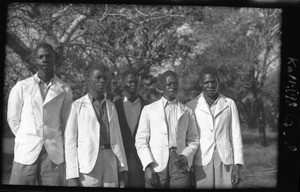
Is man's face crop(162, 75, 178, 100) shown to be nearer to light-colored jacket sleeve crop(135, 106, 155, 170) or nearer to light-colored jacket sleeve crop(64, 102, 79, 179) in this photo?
light-colored jacket sleeve crop(135, 106, 155, 170)

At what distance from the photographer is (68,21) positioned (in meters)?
4.84

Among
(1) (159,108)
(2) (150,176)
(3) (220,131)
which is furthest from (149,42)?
(2) (150,176)

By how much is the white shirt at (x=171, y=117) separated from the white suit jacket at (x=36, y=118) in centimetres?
106

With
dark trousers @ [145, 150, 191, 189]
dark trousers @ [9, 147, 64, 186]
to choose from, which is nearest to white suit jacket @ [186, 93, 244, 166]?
dark trousers @ [145, 150, 191, 189]

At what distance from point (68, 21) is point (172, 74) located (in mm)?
1288

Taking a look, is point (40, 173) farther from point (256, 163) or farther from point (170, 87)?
point (256, 163)

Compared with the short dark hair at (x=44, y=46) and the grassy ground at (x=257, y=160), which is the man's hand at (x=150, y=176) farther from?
the short dark hair at (x=44, y=46)

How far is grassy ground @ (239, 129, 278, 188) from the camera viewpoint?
16.0 feet

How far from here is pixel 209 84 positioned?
4863 millimetres

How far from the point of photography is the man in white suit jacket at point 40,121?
4.75 m

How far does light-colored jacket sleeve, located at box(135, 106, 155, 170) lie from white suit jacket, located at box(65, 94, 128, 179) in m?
0.18

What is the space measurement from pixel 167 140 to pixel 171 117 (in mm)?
256

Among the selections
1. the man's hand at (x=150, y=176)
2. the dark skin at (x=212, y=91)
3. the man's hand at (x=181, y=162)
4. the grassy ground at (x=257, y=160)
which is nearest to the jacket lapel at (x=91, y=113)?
the man's hand at (x=150, y=176)

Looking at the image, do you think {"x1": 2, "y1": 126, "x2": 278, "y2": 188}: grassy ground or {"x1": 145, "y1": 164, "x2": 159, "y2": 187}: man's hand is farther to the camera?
{"x1": 2, "y1": 126, "x2": 278, "y2": 188}: grassy ground
